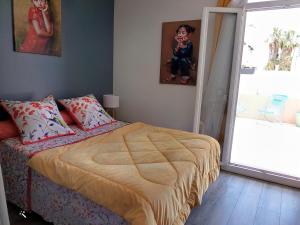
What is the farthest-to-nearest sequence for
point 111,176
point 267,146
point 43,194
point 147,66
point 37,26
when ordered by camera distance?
point 267,146, point 147,66, point 37,26, point 43,194, point 111,176

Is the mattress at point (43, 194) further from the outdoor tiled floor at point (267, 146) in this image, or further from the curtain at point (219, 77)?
the outdoor tiled floor at point (267, 146)

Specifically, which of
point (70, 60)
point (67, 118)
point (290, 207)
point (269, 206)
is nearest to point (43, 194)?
point (67, 118)

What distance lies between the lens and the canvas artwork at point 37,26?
2383mm

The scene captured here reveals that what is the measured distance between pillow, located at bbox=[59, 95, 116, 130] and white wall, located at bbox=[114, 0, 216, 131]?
992 millimetres

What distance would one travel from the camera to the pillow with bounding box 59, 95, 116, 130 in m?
2.57

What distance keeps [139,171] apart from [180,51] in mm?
2138

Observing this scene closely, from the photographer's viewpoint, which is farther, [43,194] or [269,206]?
[269,206]

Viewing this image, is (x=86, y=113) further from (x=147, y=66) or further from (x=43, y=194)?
(x=147, y=66)

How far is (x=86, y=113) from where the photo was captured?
8.56ft

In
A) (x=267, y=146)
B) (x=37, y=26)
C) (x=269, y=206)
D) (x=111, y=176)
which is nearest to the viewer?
(x=111, y=176)

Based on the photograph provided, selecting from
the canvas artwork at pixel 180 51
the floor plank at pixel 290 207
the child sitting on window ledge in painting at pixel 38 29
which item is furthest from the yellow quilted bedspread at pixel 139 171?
the child sitting on window ledge in painting at pixel 38 29

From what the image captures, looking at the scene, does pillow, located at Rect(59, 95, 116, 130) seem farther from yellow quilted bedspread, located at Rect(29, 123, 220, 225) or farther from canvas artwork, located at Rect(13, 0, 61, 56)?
canvas artwork, located at Rect(13, 0, 61, 56)

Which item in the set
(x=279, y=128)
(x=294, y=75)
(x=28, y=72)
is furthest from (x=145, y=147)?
(x=279, y=128)

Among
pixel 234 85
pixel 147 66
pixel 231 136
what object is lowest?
pixel 231 136
